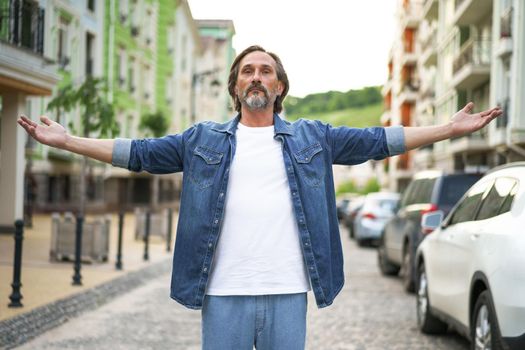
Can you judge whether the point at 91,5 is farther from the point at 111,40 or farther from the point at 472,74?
the point at 472,74

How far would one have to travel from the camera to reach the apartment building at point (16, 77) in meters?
15.3

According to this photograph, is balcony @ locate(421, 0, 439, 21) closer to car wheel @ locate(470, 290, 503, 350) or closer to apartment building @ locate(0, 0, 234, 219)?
Answer: apartment building @ locate(0, 0, 234, 219)

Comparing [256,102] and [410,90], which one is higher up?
[410,90]

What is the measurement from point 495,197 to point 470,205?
85 cm

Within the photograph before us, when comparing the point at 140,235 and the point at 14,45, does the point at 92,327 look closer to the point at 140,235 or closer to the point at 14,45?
the point at 14,45

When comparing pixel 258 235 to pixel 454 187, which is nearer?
pixel 258 235

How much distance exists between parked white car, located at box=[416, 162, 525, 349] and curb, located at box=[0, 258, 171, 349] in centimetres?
380

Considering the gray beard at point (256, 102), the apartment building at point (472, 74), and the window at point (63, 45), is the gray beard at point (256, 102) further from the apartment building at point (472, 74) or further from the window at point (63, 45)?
the window at point (63, 45)

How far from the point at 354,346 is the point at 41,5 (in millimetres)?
11911

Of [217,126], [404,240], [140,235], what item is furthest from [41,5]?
[217,126]

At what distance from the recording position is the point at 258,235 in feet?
10.9

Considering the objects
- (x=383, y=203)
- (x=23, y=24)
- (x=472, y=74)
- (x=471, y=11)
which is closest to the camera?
(x=23, y=24)

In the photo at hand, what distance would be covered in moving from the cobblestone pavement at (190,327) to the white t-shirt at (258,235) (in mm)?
4074

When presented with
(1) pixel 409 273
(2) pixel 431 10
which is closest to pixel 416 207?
(1) pixel 409 273
